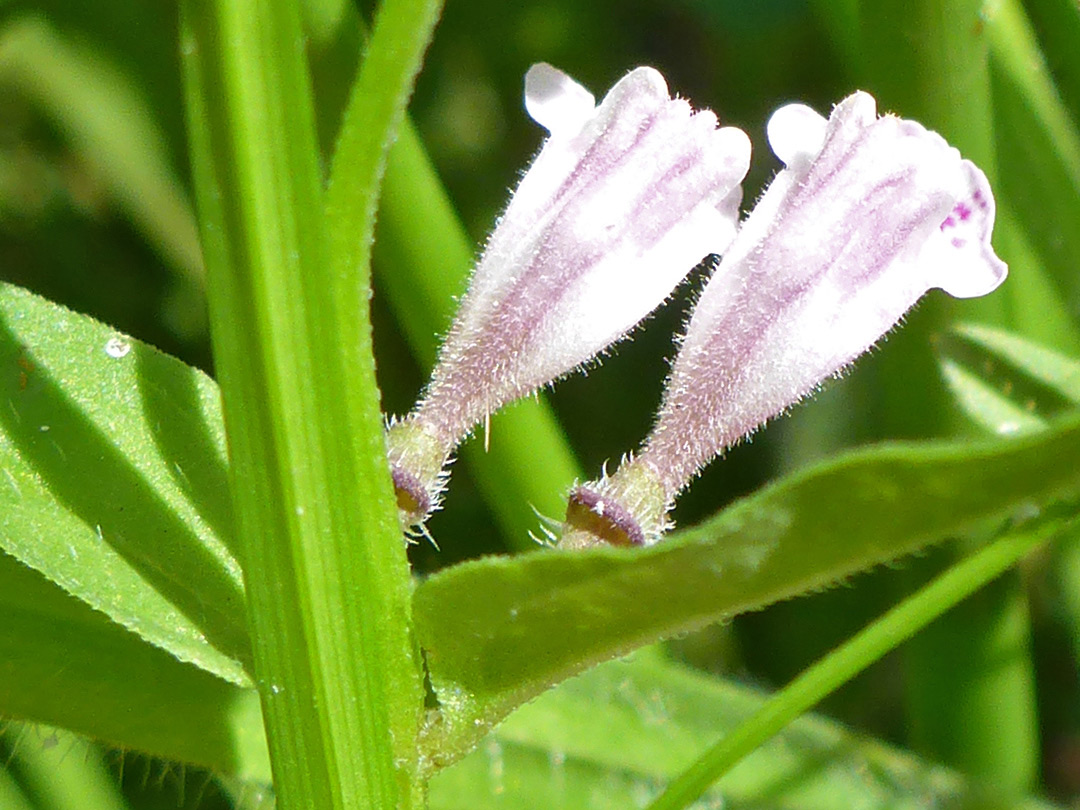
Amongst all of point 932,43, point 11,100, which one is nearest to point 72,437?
point 932,43

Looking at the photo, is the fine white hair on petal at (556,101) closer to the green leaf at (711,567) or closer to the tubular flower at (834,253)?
the tubular flower at (834,253)

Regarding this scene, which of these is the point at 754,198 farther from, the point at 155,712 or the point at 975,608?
the point at 155,712

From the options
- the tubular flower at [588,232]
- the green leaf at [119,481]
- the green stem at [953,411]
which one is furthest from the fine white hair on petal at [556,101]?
the green stem at [953,411]

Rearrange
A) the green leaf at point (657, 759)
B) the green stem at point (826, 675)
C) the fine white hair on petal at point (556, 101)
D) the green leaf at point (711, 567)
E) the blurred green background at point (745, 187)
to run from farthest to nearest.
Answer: the blurred green background at point (745, 187) → the green leaf at point (657, 759) → the fine white hair on petal at point (556, 101) → the green stem at point (826, 675) → the green leaf at point (711, 567)

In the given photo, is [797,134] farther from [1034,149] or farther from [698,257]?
[1034,149]

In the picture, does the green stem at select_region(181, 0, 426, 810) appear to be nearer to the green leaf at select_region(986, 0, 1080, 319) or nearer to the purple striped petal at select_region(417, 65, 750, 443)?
the purple striped petal at select_region(417, 65, 750, 443)

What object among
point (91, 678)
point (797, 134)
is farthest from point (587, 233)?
point (91, 678)
